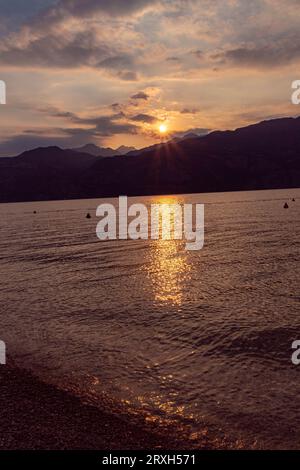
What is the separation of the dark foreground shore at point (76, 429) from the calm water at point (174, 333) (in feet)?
2.48

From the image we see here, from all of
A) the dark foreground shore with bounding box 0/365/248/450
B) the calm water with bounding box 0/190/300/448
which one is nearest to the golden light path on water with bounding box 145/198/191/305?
the calm water with bounding box 0/190/300/448

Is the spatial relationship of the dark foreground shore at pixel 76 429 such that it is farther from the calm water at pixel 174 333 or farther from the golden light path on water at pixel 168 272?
the golden light path on water at pixel 168 272

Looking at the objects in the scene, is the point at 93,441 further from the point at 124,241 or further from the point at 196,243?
the point at 124,241

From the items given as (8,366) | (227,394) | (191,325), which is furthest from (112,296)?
(227,394)

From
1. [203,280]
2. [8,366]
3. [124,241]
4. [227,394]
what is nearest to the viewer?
[227,394]

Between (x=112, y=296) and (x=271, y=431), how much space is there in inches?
582

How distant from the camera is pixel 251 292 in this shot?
22.6 meters

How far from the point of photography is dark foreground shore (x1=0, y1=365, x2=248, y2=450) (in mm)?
8883

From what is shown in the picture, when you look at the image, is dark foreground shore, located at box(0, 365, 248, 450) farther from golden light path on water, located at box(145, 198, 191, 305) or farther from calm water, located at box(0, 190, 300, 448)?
golden light path on water, located at box(145, 198, 191, 305)

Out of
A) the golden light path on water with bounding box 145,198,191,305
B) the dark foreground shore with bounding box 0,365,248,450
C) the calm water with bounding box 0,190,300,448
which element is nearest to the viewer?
the dark foreground shore with bounding box 0,365,248,450

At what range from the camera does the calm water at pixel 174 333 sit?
10.9 metres

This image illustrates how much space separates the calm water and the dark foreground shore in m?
0.76

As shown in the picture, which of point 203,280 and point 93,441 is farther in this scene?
point 203,280

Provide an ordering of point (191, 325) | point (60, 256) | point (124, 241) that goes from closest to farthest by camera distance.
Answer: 1. point (191, 325)
2. point (60, 256)
3. point (124, 241)
